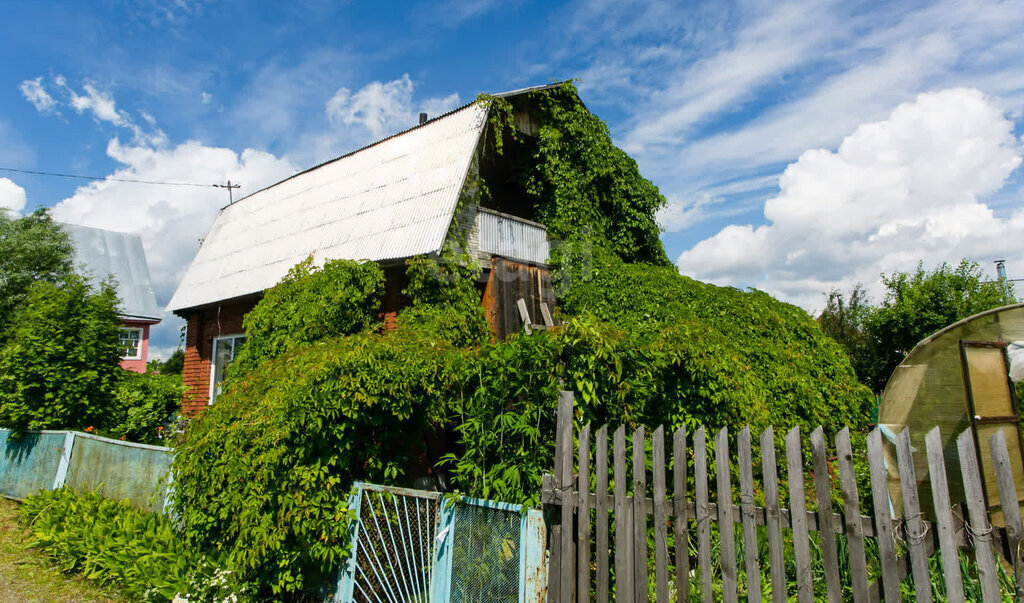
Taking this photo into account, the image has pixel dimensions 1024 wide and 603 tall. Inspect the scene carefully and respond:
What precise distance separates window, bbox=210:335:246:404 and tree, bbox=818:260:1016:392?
71.6ft

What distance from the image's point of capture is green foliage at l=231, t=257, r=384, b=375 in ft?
26.9

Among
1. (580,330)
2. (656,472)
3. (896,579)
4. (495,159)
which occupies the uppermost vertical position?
(495,159)

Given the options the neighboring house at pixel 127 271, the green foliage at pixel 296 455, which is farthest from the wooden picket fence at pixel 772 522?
the neighboring house at pixel 127 271

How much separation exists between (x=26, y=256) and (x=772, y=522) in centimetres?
2759

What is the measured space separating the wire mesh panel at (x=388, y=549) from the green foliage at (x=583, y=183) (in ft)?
24.4

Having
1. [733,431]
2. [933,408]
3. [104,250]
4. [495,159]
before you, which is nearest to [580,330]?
[733,431]

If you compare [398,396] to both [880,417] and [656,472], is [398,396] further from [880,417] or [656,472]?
[880,417]

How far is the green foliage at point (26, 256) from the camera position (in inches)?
827

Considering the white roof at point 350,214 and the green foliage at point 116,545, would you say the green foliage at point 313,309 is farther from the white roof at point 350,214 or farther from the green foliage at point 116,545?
the green foliage at point 116,545

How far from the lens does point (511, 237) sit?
10711mm

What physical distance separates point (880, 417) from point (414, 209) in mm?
7346

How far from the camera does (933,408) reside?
6.16 meters

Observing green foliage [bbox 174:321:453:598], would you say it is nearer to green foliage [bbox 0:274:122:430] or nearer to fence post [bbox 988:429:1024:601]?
fence post [bbox 988:429:1024:601]

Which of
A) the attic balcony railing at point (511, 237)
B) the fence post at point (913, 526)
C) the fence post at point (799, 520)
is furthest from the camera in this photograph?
the attic balcony railing at point (511, 237)
